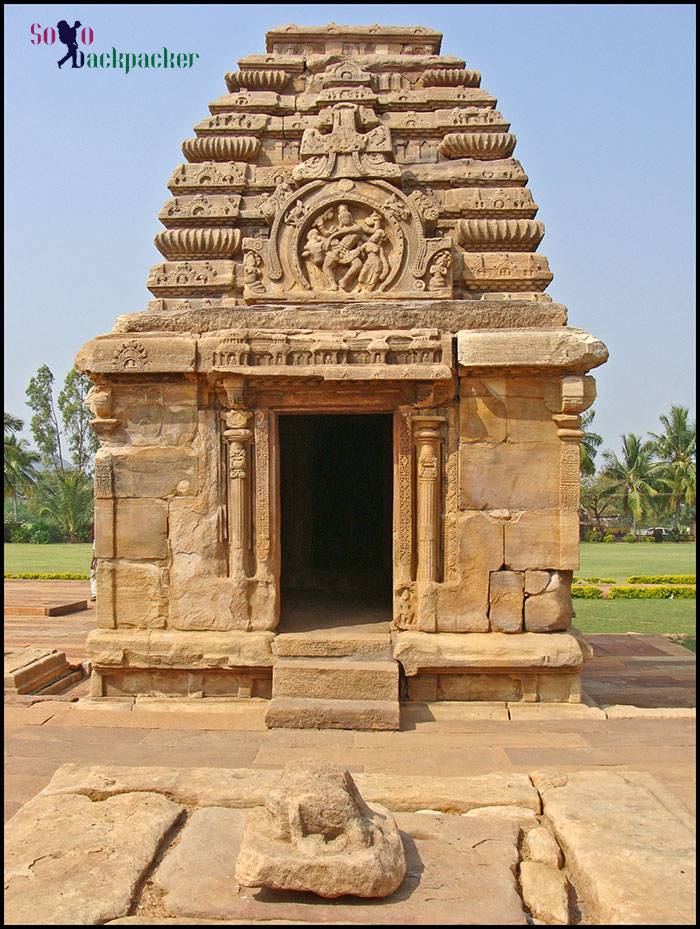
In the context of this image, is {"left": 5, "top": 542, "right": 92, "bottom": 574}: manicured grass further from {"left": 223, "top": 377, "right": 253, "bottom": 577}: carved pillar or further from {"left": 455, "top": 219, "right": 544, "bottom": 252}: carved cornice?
{"left": 455, "top": 219, "right": 544, "bottom": 252}: carved cornice

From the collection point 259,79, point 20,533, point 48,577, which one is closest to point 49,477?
point 20,533

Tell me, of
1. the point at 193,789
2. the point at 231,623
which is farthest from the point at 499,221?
the point at 193,789

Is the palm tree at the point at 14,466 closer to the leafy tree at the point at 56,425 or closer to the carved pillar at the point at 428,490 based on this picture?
the leafy tree at the point at 56,425

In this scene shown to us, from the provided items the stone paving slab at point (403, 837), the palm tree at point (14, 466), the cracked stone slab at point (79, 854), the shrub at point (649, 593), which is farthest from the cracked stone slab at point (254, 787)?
the palm tree at point (14, 466)

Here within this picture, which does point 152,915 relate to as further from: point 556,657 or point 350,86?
point 350,86

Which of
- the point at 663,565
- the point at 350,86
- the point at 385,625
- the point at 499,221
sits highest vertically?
the point at 350,86

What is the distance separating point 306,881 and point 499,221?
5.87 meters

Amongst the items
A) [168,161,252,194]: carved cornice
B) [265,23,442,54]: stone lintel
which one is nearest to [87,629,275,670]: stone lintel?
[168,161,252,194]: carved cornice

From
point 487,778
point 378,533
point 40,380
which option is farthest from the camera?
point 40,380

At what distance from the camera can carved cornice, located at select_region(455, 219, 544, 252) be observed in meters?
7.26

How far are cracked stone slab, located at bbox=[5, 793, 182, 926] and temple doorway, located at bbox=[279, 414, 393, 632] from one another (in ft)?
15.8

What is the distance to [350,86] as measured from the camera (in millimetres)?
7949

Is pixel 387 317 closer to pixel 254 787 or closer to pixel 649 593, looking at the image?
→ pixel 254 787

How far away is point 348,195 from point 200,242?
142cm
